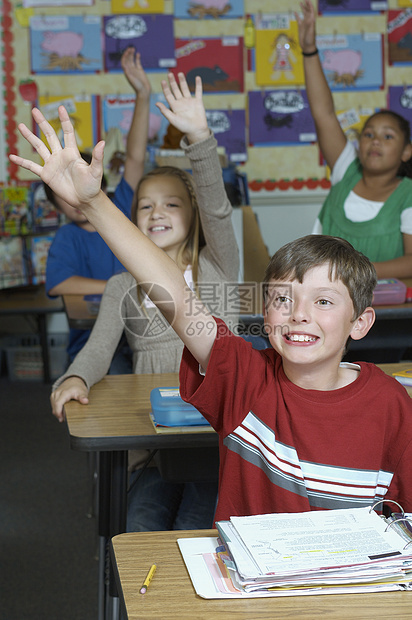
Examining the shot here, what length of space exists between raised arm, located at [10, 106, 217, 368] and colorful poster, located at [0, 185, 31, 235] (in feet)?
10.9

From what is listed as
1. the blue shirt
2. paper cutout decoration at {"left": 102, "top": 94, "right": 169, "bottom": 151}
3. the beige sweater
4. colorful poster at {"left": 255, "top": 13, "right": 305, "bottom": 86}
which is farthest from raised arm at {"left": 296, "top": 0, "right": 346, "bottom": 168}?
paper cutout decoration at {"left": 102, "top": 94, "right": 169, "bottom": 151}

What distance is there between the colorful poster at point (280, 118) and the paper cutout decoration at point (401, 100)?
1.62 ft

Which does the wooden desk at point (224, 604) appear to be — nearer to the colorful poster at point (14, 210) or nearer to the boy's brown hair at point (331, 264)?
the boy's brown hair at point (331, 264)

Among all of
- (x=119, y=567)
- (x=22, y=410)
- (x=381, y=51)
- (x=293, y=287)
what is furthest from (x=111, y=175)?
(x=119, y=567)

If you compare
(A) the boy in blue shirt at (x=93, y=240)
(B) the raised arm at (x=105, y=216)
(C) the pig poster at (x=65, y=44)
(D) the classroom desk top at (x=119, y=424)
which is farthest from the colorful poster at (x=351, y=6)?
(B) the raised arm at (x=105, y=216)

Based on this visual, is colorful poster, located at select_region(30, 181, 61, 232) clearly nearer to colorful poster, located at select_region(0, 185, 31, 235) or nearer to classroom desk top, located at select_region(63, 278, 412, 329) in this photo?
colorful poster, located at select_region(0, 185, 31, 235)

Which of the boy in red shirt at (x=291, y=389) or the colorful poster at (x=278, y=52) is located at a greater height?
the colorful poster at (x=278, y=52)

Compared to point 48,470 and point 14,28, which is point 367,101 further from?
point 48,470

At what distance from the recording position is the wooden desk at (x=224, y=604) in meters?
0.76

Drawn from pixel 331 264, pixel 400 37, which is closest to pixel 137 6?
pixel 400 37

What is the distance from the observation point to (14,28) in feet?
13.6

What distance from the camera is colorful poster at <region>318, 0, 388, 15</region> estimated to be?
4125 mm

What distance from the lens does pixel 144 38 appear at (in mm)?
4113

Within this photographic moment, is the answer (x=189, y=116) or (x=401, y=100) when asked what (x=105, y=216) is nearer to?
(x=189, y=116)
